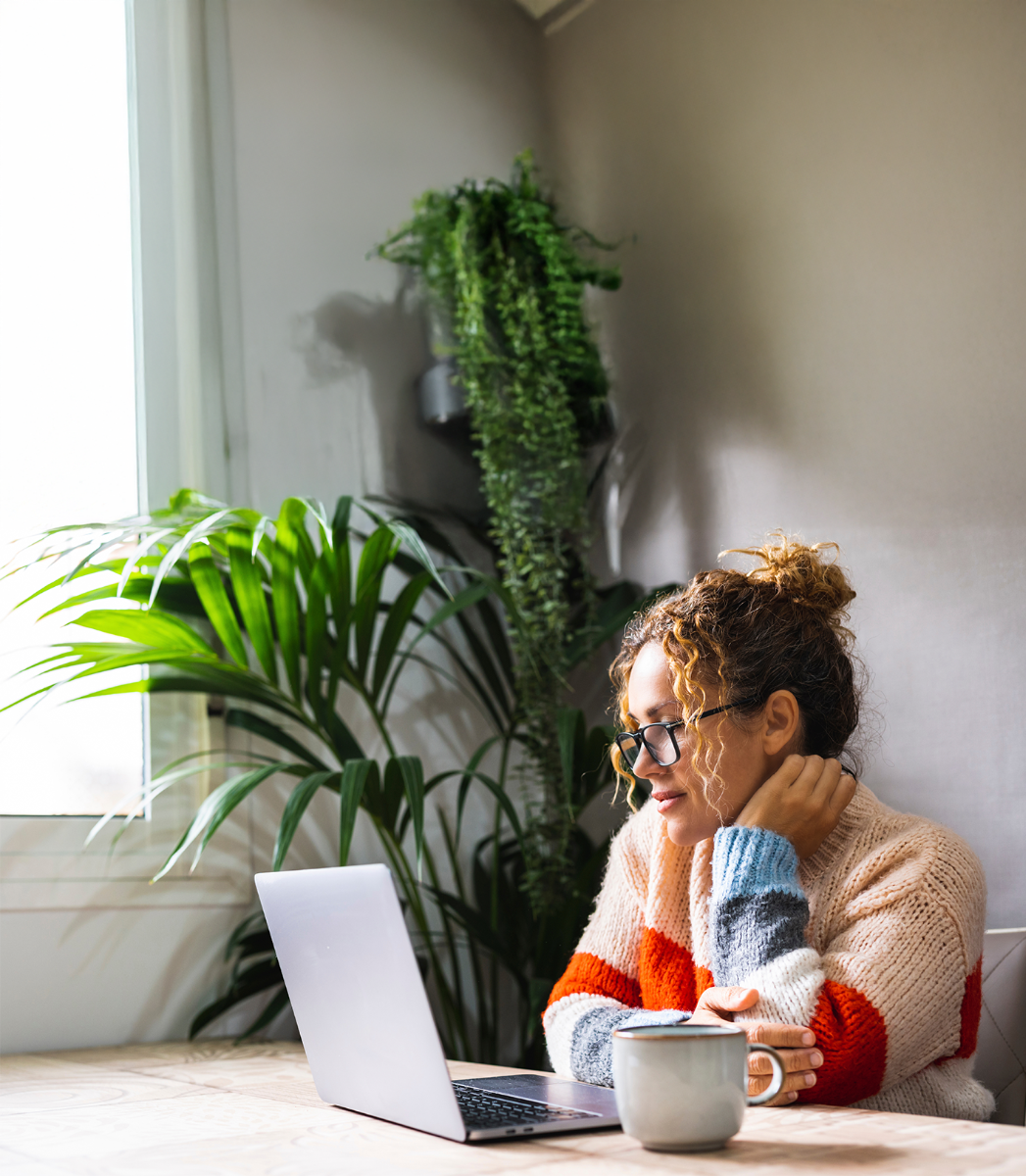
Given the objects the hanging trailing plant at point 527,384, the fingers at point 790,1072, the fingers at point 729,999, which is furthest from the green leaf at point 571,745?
the fingers at point 790,1072

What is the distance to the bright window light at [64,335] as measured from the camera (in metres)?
1.99

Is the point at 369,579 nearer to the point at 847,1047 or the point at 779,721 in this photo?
the point at 779,721

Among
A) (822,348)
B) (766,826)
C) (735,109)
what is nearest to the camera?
(766,826)

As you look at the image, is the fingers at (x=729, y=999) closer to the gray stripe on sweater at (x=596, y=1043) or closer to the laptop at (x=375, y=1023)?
the gray stripe on sweater at (x=596, y=1043)

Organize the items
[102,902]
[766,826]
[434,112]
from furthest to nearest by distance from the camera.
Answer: [434,112] < [102,902] < [766,826]

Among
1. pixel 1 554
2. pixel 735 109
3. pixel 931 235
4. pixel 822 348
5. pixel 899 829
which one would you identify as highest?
pixel 735 109

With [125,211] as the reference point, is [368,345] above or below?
below

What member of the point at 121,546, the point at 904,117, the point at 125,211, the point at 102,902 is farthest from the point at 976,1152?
the point at 125,211

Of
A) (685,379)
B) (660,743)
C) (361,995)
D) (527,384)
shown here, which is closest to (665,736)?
(660,743)

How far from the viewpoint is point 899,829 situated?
129cm

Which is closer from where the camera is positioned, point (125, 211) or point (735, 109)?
point (125, 211)

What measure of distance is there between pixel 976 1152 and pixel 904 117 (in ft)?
6.27

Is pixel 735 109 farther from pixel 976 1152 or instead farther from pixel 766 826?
pixel 976 1152

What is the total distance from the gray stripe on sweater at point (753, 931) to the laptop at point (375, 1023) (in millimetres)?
213
